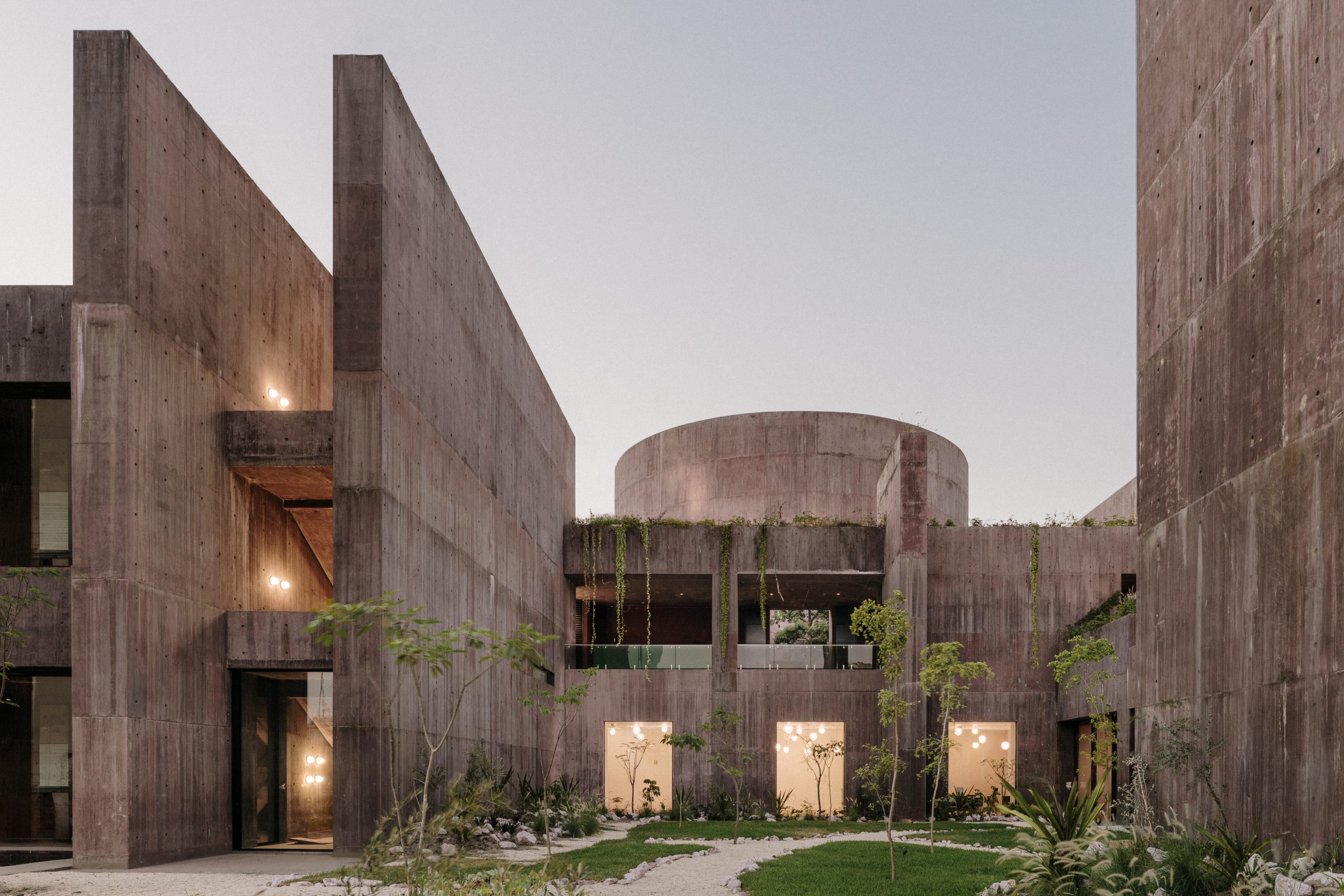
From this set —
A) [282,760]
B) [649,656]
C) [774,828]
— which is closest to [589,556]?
[649,656]

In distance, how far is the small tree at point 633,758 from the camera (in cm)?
2358

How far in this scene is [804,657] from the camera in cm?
2412

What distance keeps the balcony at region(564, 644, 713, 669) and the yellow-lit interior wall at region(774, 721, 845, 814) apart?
2.36 m

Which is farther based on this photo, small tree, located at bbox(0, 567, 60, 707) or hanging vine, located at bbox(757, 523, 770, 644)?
hanging vine, located at bbox(757, 523, 770, 644)

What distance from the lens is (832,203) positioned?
5150 centimetres

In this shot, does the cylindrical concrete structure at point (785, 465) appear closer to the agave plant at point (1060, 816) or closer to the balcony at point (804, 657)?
the balcony at point (804, 657)

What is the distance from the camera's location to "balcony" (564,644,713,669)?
79.6 feet

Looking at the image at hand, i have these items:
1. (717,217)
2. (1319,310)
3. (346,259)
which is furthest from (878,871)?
(717,217)

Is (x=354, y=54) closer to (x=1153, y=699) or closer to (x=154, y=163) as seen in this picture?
(x=154, y=163)

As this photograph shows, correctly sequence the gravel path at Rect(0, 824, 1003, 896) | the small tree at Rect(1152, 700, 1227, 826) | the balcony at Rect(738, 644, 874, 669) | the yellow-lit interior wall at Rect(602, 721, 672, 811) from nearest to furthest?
the small tree at Rect(1152, 700, 1227, 826), the gravel path at Rect(0, 824, 1003, 896), the balcony at Rect(738, 644, 874, 669), the yellow-lit interior wall at Rect(602, 721, 672, 811)

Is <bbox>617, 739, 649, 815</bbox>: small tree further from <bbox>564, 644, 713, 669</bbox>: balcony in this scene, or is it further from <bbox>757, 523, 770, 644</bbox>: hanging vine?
<bbox>757, 523, 770, 644</bbox>: hanging vine

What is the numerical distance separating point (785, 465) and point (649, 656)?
9.23 m

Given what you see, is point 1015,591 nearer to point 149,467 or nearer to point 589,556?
point 589,556

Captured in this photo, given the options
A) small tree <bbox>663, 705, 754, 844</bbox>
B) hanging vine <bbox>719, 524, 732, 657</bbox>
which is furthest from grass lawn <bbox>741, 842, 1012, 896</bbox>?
hanging vine <bbox>719, 524, 732, 657</bbox>
